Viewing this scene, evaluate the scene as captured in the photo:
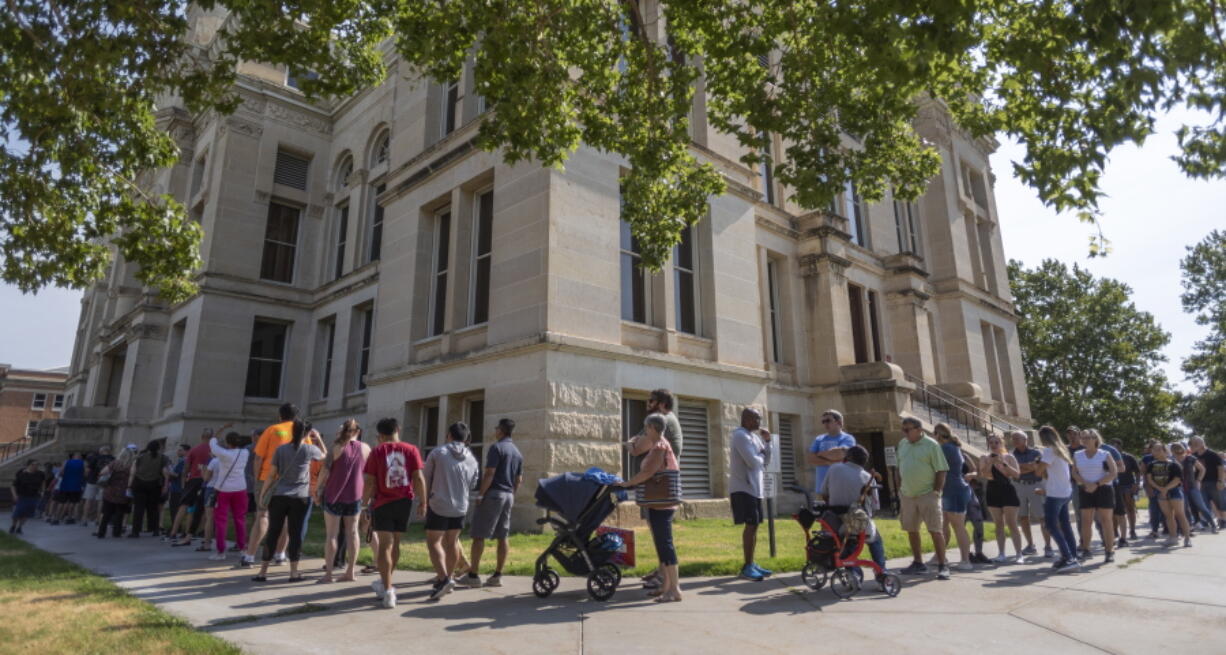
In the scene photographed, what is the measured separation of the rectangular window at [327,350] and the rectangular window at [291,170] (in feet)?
19.1

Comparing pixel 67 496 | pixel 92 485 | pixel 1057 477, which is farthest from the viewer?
pixel 92 485

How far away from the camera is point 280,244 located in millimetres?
24250

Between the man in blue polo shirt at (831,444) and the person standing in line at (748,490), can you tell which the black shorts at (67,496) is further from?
the man in blue polo shirt at (831,444)

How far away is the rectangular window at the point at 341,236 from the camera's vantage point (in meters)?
23.9

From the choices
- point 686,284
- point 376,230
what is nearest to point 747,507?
point 686,284

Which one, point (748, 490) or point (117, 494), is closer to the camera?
point (748, 490)

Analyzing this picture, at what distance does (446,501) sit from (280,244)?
2129cm

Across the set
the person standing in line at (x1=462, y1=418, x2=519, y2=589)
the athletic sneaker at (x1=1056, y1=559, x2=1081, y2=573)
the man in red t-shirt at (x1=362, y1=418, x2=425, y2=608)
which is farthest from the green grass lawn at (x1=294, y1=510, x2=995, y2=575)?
the man in red t-shirt at (x1=362, y1=418, x2=425, y2=608)

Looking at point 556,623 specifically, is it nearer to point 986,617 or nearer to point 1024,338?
point 986,617

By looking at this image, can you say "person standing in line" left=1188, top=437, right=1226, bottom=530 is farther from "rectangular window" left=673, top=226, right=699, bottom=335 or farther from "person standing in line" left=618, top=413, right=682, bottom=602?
"person standing in line" left=618, top=413, right=682, bottom=602

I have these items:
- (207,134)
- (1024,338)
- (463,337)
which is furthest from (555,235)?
(1024,338)

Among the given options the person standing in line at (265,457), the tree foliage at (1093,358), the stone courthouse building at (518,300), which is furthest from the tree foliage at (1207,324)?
the person standing in line at (265,457)

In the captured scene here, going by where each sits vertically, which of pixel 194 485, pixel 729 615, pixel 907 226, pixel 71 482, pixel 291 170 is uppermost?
pixel 291 170

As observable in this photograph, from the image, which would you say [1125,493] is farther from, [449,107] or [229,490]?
[449,107]
